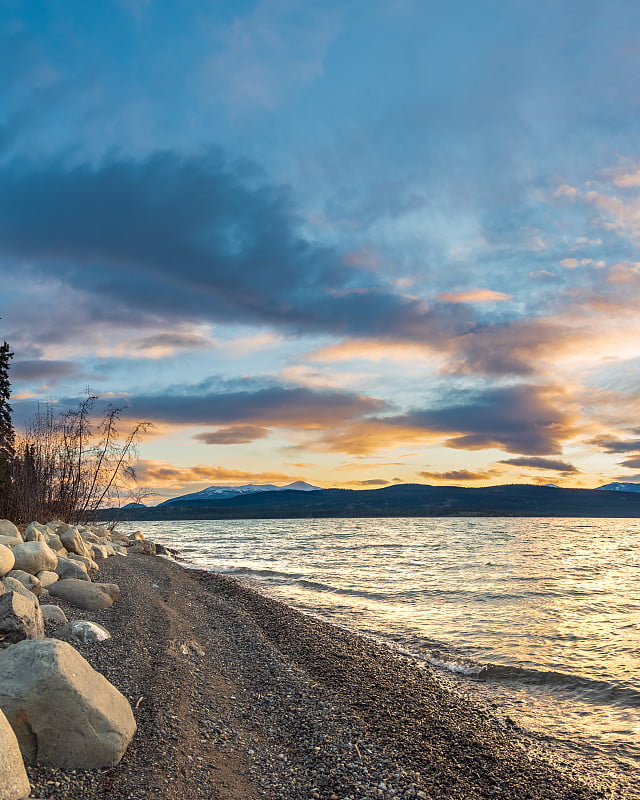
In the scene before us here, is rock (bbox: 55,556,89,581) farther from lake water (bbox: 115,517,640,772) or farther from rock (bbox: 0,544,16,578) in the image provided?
lake water (bbox: 115,517,640,772)

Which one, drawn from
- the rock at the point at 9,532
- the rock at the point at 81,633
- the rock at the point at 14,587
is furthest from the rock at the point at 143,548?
the rock at the point at 81,633

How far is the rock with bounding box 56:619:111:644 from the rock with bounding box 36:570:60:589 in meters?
3.61

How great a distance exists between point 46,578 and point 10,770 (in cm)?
973

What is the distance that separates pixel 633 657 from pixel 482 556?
109 feet

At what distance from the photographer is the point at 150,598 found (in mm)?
15547

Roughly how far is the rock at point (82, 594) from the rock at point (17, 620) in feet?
14.4

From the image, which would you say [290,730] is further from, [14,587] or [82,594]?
[82,594]

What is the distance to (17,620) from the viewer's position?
26.0 feet

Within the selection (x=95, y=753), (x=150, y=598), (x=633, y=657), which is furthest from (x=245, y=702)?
(x=633, y=657)

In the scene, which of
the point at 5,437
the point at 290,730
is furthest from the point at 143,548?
the point at 290,730

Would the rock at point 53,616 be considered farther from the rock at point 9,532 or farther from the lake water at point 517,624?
the lake water at point 517,624

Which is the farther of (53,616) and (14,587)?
(53,616)

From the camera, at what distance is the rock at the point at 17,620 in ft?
25.6

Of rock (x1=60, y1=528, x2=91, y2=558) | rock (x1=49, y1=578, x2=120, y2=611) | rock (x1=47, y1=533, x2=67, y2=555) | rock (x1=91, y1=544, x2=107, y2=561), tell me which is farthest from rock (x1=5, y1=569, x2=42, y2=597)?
rock (x1=91, y1=544, x2=107, y2=561)
